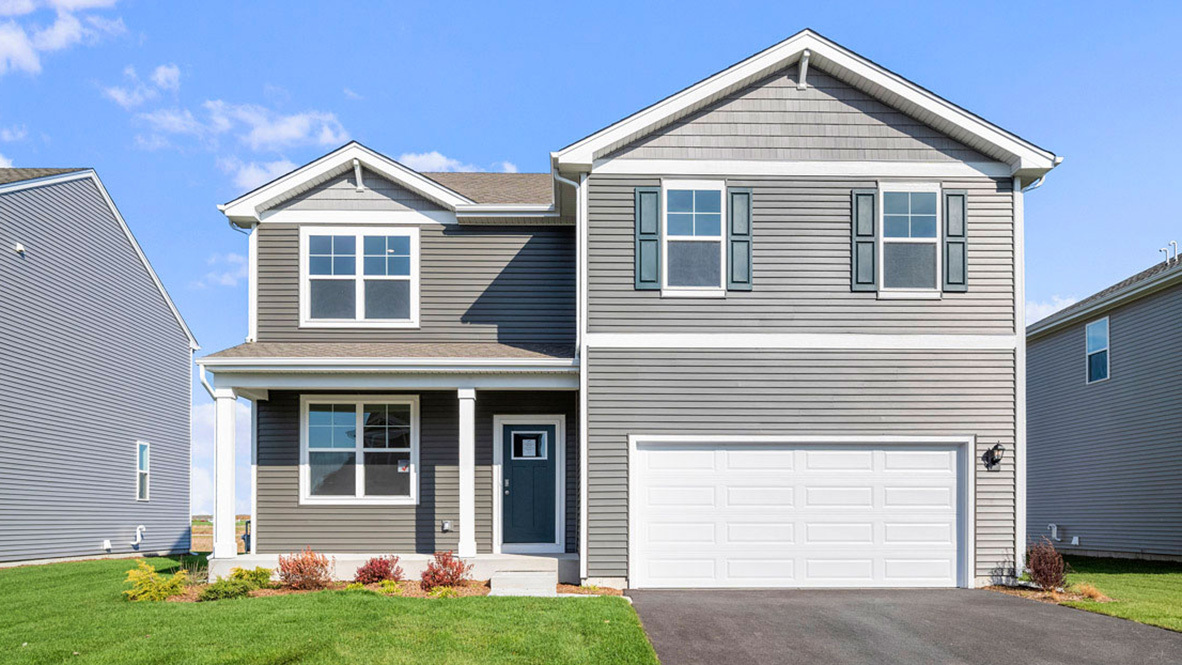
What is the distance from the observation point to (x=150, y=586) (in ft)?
37.6

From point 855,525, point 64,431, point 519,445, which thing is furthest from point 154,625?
point 64,431

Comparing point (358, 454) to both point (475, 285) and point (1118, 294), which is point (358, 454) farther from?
point (1118, 294)

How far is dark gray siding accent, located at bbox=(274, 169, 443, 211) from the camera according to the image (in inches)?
573

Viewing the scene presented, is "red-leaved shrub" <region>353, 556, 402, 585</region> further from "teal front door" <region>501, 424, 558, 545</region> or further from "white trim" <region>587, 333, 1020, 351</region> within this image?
"white trim" <region>587, 333, 1020, 351</region>

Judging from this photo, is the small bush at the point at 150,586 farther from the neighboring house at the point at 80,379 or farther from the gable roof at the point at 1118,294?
the gable roof at the point at 1118,294

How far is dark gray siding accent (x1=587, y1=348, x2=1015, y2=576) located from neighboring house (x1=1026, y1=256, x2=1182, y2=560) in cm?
675

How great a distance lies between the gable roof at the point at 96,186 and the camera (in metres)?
17.7

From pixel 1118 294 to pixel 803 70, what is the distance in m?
9.64

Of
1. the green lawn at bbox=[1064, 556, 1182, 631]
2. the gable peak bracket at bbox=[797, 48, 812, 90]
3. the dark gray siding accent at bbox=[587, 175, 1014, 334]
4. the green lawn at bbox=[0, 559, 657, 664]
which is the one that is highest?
the gable peak bracket at bbox=[797, 48, 812, 90]

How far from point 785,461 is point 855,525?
1.26 meters

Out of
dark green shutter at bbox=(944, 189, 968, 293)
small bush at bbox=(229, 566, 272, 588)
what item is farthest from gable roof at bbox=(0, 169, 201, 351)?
dark green shutter at bbox=(944, 189, 968, 293)

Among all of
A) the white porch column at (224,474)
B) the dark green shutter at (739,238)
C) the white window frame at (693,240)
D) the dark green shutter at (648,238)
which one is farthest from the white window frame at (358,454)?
the dark green shutter at (739,238)

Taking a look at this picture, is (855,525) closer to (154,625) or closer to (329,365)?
(329,365)

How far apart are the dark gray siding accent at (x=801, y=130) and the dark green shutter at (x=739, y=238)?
1.97ft
